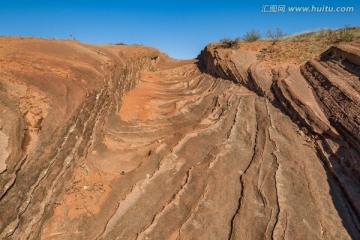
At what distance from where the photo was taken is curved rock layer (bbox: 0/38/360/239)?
4.38 metres

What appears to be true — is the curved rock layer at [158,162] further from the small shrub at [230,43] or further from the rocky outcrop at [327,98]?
the small shrub at [230,43]

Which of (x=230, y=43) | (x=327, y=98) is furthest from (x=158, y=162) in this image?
(x=230, y=43)

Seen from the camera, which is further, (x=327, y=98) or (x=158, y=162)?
(x=327, y=98)

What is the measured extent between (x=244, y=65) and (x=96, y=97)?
20.1 feet

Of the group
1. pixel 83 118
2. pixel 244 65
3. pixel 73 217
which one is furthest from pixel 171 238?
pixel 244 65

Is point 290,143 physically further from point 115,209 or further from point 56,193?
point 56,193

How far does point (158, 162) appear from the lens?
6.05 meters

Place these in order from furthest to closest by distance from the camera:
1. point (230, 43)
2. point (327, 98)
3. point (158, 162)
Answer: point (230, 43) → point (327, 98) → point (158, 162)

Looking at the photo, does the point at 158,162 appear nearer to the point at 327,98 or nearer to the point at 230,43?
the point at 327,98

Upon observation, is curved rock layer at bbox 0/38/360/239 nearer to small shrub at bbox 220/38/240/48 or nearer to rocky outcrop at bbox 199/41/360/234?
rocky outcrop at bbox 199/41/360/234

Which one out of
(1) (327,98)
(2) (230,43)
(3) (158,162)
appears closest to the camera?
(3) (158,162)

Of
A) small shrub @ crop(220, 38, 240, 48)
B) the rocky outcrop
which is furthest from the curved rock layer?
small shrub @ crop(220, 38, 240, 48)

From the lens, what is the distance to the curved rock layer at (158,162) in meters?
4.38

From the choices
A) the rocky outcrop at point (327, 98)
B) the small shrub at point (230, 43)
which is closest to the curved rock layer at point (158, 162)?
the rocky outcrop at point (327, 98)
